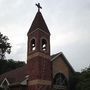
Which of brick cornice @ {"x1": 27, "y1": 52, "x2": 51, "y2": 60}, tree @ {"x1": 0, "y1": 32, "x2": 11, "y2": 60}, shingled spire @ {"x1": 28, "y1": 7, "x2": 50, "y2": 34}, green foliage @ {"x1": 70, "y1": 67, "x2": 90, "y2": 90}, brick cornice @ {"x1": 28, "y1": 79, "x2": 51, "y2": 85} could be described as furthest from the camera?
tree @ {"x1": 0, "y1": 32, "x2": 11, "y2": 60}

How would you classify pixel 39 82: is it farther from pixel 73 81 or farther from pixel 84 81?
pixel 73 81

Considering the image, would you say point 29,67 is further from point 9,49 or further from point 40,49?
point 9,49

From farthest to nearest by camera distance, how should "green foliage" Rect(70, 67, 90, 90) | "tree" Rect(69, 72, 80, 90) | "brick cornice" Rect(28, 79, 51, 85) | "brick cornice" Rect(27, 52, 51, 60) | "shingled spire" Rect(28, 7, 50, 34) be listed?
"tree" Rect(69, 72, 80, 90)
"shingled spire" Rect(28, 7, 50, 34)
"brick cornice" Rect(27, 52, 51, 60)
"green foliage" Rect(70, 67, 90, 90)
"brick cornice" Rect(28, 79, 51, 85)

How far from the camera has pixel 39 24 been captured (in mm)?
36594

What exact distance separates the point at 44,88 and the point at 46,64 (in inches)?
129

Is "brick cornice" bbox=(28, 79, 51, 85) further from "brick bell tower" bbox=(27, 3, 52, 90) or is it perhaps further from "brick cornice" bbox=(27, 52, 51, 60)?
"brick cornice" bbox=(27, 52, 51, 60)

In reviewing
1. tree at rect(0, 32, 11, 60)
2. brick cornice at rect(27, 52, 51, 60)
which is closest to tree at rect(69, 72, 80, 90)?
brick cornice at rect(27, 52, 51, 60)

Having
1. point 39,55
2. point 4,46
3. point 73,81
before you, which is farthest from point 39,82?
point 4,46

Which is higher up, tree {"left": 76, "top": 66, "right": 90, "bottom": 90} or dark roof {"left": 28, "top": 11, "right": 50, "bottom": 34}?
dark roof {"left": 28, "top": 11, "right": 50, "bottom": 34}

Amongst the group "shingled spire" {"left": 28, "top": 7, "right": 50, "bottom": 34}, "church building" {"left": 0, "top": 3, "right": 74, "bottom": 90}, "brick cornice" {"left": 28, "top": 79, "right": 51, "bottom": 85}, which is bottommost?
"brick cornice" {"left": 28, "top": 79, "right": 51, "bottom": 85}

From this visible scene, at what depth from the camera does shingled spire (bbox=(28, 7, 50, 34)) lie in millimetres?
36562

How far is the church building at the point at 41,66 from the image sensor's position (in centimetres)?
3462

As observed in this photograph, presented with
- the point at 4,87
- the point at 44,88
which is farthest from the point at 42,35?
the point at 4,87

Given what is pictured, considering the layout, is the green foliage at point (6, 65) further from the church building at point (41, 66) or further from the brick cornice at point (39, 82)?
the brick cornice at point (39, 82)
